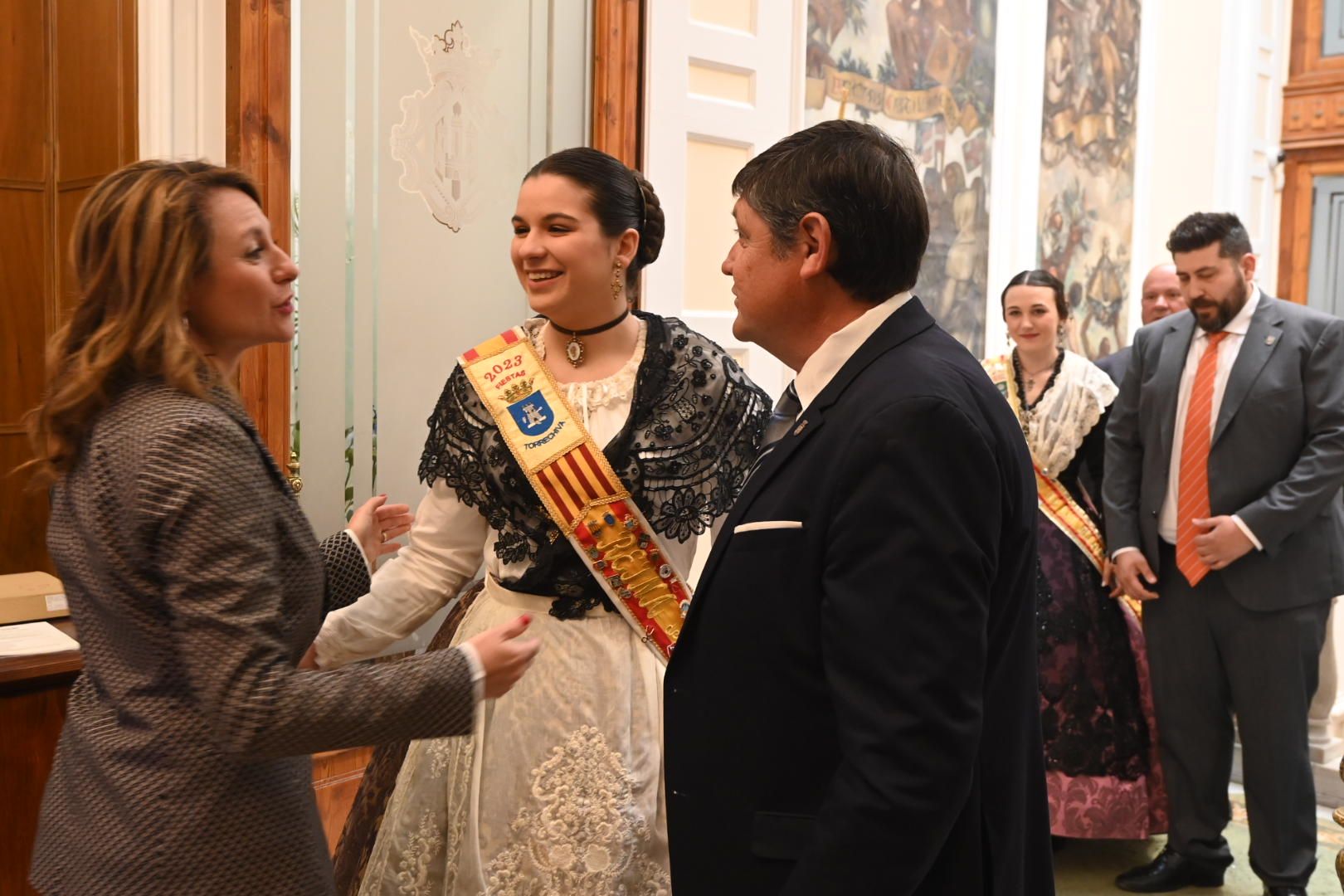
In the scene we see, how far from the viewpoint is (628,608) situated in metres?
2.04

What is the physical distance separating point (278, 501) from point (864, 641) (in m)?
0.66

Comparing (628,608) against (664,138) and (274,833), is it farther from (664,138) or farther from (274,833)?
(664,138)

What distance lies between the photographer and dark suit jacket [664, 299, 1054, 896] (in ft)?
3.81

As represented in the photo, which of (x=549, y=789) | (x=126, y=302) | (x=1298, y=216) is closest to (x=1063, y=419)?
(x=549, y=789)

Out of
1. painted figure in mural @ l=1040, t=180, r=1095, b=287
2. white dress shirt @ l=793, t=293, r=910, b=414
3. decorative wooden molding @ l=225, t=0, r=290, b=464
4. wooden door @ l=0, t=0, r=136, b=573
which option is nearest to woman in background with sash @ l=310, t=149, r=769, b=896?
white dress shirt @ l=793, t=293, r=910, b=414

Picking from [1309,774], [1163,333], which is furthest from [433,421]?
[1309,774]

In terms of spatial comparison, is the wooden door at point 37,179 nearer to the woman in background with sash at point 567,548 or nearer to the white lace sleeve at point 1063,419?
the woman in background with sash at point 567,548

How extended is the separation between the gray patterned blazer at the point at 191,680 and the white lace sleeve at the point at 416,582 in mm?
620

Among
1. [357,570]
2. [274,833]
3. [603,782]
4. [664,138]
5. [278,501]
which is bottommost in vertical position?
[603,782]

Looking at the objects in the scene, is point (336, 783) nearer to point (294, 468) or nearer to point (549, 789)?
point (294, 468)

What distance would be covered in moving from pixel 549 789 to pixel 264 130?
171 cm

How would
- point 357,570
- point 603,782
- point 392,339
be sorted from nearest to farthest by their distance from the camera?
1. point 357,570
2. point 603,782
3. point 392,339

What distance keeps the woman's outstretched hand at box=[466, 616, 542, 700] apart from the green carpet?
270 cm

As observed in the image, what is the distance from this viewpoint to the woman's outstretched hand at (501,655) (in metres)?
1.40
